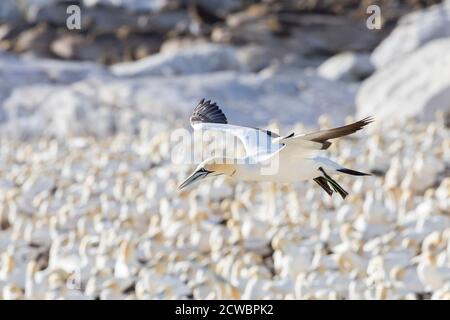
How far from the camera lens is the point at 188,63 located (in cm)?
→ 2286

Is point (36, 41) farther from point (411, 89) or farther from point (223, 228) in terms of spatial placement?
point (223, 228)

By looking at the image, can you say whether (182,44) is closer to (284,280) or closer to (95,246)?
(95,246)

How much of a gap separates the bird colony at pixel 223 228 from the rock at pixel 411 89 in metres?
0.64

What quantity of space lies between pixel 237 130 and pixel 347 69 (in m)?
14.3

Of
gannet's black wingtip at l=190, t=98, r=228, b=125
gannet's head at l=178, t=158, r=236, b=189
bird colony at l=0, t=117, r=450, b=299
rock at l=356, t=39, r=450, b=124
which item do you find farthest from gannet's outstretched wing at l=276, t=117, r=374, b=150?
rock at l=356, t=39, r=450, b=124

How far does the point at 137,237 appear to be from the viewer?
1488 centimetres

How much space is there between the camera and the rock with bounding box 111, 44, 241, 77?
22609 millimetres

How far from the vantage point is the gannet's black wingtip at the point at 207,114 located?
8.34 meters

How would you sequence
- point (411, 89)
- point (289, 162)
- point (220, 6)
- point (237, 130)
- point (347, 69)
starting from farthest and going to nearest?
point (220, 6) → point (347, 69) → point (411, 89) → point (237, 130) → point (289, 162)

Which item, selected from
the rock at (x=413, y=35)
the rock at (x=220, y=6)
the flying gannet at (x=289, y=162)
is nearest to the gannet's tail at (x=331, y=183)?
the flying gannet at (x=289, y=162)

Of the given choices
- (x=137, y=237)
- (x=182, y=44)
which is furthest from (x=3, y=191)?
(x=182, y=44)

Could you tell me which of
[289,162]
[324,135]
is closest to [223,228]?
[289,162]

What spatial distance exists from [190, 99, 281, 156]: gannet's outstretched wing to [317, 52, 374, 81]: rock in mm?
13329

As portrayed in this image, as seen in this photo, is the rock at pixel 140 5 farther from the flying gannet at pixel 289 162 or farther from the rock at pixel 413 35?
the flying gannet at pixel 289 162
